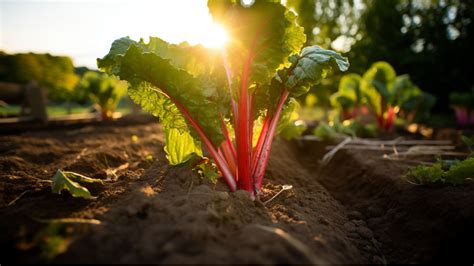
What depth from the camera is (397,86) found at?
654 cm

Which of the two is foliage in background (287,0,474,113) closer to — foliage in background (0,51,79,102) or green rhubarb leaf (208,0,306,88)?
green rhubarb leaf (208,0,306,88)

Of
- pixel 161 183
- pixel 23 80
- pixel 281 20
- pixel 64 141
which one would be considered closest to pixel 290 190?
pixel 161 183

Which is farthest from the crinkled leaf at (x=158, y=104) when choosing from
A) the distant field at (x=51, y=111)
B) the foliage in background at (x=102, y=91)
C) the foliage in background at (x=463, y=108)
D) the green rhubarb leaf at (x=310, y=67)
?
the foliage in background at (x=463, y=108)

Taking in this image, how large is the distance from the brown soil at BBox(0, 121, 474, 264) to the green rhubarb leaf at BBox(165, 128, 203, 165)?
182 millimetres

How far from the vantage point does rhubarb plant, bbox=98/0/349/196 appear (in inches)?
85.2

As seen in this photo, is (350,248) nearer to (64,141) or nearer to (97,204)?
(97,204)

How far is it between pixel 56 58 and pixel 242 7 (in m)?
37.9

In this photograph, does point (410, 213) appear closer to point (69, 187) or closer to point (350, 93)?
point (69, 187)

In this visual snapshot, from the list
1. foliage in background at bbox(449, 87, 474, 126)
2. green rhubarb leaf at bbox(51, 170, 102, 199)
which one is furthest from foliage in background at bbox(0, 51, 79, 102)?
green rhubarb leaf at bbox(51, 170, 102, 199)

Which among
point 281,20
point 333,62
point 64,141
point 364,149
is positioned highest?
point 281,20

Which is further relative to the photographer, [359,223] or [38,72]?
[38,72]

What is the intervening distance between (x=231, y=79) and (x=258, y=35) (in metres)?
0.43

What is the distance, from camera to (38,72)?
2961cm

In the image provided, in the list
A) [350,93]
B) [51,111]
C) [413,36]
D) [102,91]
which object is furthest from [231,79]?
[51,111]
